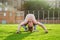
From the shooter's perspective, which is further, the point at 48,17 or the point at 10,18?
the point at 10,18

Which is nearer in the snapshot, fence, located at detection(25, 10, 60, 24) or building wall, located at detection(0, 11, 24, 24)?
fence, located at detection(25, 10, 60, 24)

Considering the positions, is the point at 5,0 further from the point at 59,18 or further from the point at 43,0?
the point at 59,18

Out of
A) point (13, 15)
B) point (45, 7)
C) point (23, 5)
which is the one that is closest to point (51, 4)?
point (45, 7)

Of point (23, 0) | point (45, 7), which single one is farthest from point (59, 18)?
point (23, 0)

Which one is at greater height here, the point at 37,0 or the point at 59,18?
the point at 37,0

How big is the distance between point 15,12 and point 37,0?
11071 mm

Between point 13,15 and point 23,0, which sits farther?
point 23,0

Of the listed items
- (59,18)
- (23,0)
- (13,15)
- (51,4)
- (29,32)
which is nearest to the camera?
(29,32)

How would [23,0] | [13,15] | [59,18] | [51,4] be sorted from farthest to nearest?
[23,0], [51,4], [13,15], [59,18]

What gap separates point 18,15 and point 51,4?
12.6m

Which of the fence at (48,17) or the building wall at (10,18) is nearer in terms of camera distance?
the fence at (48,17)

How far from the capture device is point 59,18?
209 feet

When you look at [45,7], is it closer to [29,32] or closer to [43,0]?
[43,0]

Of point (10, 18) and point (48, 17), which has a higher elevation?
point (48, 17)
